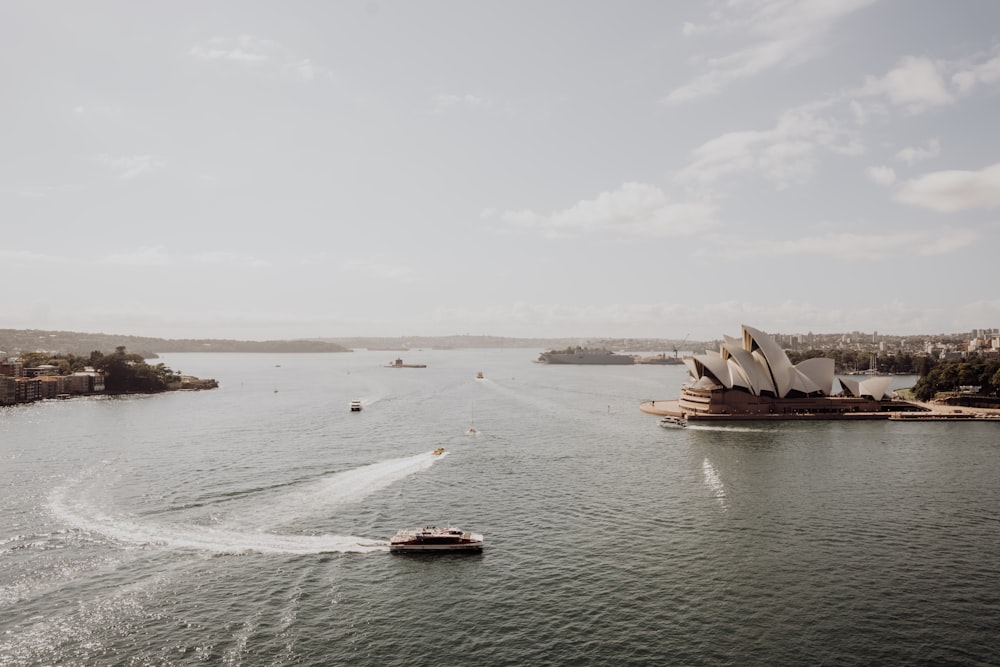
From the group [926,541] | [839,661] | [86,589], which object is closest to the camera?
[839,661]

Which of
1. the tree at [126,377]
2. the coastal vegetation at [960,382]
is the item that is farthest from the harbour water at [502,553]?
the tree at [126,377]

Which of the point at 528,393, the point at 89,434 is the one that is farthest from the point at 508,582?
the point at 528,393

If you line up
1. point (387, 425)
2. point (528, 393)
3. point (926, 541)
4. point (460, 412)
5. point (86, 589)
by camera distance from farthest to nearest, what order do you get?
point (528, 393), point (460, 412), point (387, 425), point (926, 541), point (86, 589)

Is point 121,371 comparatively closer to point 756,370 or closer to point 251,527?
point 251,527

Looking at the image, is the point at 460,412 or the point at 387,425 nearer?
the point at 387,425

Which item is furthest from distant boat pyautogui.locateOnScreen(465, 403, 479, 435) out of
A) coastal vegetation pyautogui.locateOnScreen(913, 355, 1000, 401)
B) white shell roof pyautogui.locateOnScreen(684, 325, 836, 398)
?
coastal vegetation pyautogui.locateOnScreen(913, 355, 1000, 401)

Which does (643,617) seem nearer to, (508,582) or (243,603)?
(508,582)
